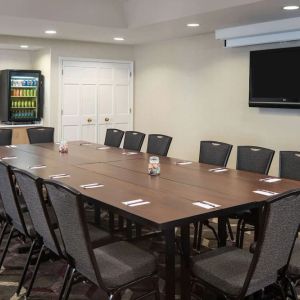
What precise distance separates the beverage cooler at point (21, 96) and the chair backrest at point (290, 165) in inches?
198

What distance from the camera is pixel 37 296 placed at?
119 inches

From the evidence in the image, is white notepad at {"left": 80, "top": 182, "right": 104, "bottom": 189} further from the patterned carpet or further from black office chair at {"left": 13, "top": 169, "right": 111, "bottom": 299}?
the patterned carpet

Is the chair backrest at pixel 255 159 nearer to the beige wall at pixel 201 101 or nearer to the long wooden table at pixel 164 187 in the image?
the long wooden table at pixel 164 187

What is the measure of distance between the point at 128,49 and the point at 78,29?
2119mm

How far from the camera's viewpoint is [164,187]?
10.2 feet

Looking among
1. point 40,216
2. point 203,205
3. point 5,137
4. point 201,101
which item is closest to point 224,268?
point 203,205

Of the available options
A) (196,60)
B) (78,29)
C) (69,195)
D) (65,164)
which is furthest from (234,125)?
(69,195)

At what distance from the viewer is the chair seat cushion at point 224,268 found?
2.22 meters


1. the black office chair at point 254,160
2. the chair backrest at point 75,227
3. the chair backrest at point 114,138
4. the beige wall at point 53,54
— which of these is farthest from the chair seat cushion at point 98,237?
the beige wall at point 53,54

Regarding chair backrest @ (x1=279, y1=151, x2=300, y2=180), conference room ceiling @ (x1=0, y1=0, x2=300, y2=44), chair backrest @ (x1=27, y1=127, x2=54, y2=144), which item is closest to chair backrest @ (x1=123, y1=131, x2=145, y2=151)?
chair backrest @ (x1=27, y1=127, x2=54, y2=144)

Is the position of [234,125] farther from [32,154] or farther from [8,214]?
[8,214]

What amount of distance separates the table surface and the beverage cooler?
2859 millimetres

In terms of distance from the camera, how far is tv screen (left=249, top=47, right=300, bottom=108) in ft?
17.5

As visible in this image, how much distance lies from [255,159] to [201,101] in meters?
2.89
